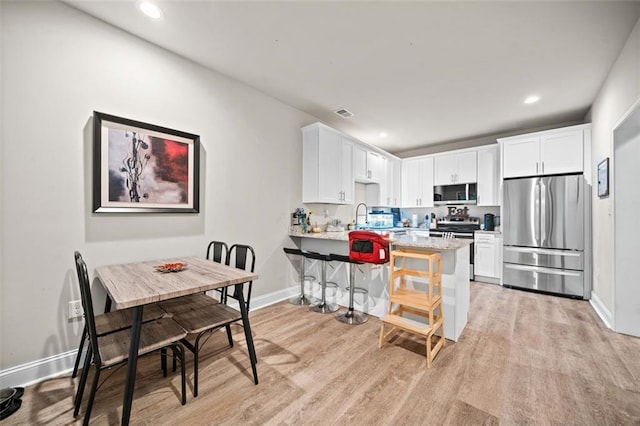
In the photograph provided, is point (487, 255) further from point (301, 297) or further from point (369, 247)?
point (301, 297)

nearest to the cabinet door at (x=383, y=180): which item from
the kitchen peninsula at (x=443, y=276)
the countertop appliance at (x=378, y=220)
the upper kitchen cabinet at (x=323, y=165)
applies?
the countertop appliance at (x=378, y=220)

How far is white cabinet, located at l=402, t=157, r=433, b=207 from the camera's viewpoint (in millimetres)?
5562

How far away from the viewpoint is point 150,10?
2012mm

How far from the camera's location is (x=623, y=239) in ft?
8.50

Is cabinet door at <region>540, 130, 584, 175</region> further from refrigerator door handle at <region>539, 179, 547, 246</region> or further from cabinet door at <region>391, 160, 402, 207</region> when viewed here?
cabinet door at <region>391, 160, 402, 207</region>

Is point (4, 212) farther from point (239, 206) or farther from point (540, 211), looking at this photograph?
point (540, 211)

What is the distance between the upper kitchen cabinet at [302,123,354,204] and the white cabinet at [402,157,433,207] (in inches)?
90.6

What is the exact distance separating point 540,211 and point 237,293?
4525mm

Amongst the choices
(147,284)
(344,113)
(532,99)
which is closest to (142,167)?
(147,284)

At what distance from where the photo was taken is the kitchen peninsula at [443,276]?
2.47 metres

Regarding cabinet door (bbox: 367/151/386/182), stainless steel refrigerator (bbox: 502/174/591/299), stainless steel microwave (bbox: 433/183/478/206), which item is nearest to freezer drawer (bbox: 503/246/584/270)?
stainless steel refrigerator (bbox: 502/174/591/299)

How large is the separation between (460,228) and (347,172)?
8.11 ft

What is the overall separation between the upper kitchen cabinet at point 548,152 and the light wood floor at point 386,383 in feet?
7.72

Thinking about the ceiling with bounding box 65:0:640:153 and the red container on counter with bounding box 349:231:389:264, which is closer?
the ceiling with bounding box 65:0:640:153
